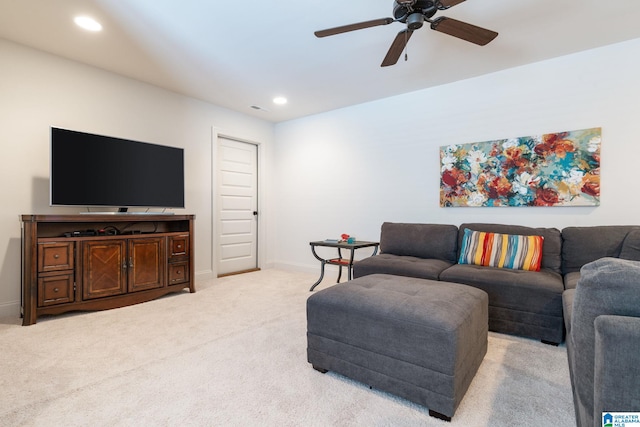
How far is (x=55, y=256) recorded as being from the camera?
2770mm

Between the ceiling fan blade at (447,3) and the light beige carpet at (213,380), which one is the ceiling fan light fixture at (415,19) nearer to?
the ceiling fan blade at (447,3)

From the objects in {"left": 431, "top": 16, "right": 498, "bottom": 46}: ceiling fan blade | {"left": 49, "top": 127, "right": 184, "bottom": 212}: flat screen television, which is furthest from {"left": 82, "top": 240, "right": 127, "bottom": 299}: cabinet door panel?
{"left": 431, "top": 16, "right": 498, "bottom": 46}: ceiling fan blade

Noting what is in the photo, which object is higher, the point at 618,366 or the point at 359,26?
the point at 359,26

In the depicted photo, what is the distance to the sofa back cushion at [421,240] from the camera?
3322 mm

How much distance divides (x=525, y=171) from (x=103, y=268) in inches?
169

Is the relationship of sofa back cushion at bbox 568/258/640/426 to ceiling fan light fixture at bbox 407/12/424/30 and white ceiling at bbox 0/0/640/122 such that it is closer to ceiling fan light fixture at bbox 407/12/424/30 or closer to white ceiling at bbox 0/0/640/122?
ceiling fan light fixture at bbox 407/12/424/30

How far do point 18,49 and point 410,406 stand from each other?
431cm

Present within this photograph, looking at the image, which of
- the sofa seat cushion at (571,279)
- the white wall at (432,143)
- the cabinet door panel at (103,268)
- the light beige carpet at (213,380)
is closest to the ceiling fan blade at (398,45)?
the white wall at (432,143)

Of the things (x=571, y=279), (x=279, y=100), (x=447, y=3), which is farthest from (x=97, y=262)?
(x=571, y=279)

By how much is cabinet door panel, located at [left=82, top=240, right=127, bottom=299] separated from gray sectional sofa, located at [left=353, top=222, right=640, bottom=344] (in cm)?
238

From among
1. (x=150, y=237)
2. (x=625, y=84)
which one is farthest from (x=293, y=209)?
(x=625, y=84)

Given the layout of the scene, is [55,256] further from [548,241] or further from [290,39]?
[548,241]

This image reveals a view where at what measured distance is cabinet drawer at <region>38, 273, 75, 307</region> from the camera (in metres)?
2.70

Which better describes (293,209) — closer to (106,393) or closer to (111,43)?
(111,43)
